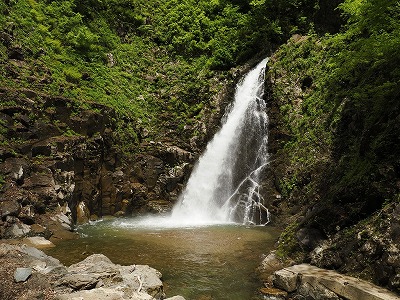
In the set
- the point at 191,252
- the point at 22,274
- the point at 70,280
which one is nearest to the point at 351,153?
the point at 191,252

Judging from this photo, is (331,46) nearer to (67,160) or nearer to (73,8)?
(67,160)

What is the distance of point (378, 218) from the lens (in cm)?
782

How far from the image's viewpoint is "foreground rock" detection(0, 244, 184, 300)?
22.2 feet

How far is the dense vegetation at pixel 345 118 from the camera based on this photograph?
9.02 m

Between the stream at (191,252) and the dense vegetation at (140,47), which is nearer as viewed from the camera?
the stream at (191,252)

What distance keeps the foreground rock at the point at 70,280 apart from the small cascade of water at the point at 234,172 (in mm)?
9172

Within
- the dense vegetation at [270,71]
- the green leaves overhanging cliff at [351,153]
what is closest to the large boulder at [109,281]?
the green leaves overhanging cliff at [351,153]

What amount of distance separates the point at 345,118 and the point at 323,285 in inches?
366

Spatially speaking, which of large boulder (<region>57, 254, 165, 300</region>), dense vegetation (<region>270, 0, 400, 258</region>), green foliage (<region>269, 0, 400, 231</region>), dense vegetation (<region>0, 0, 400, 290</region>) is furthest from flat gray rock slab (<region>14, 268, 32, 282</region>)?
green foliage (<region>269, 0, 400, 231</region>)

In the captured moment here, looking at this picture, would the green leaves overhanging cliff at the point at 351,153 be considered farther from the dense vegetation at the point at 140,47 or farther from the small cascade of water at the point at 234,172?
the dense vegetation at the point at 140,47

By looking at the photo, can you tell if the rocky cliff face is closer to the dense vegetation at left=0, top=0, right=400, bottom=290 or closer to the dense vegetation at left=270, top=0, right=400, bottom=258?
the dense vegetation at left=0, top=0, right=400, bottom=290

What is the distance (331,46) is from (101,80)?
15274 mm

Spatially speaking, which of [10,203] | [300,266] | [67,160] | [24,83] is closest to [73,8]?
[24,83]

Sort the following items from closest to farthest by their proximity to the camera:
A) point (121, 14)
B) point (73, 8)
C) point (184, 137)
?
point (184, 137)
point (73, 8)
point (121, 14)
